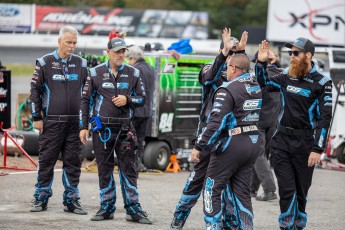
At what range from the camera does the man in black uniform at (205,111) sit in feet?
29.0

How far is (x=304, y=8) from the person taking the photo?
28844 millimetres

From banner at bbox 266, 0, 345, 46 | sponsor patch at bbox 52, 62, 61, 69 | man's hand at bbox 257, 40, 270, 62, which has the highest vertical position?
banner at bbox 266, 0, 345, 46

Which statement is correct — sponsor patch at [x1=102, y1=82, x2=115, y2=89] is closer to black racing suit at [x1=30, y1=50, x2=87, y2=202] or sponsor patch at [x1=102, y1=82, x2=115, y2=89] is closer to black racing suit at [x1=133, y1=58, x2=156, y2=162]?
black racing suit at [x1=30, y1=50, x2=87, y2=202]

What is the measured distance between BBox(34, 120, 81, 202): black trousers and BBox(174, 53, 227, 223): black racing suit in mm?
1636

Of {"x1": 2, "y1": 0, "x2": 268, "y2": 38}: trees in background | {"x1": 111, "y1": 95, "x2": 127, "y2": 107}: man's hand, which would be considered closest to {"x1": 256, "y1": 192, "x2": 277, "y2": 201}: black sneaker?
{"x1": 111, "y1": 95, "x2": 127, "y2": 107}: man's hand

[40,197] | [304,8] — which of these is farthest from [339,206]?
[304,8]

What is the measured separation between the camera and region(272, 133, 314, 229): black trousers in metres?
8.80

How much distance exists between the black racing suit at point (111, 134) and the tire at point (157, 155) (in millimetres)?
4675

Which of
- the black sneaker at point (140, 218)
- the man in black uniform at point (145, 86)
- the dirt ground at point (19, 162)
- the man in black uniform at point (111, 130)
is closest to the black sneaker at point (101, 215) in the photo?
the man in black uniform at point (111, 130)

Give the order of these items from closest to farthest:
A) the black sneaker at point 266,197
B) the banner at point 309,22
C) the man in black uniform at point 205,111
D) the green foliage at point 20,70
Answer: the man in black uniform at point 205,111
the black sneaker at point 266,197
the banner at point 309,22
the green foliage at point 20,70

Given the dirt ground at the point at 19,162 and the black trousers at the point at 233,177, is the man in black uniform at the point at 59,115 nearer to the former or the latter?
the black trousers at the point at 233,177

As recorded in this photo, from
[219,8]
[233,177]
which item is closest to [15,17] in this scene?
[219,8]

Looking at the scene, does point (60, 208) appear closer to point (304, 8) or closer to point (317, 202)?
point (317, 202)

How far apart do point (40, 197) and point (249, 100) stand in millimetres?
3090
